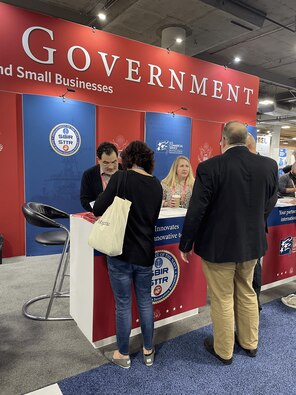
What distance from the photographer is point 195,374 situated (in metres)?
1.97

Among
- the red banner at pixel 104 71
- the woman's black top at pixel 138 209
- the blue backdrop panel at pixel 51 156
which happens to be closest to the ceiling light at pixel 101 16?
the red banner at pixel 104 71

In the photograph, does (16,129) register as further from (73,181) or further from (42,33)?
(42,33)

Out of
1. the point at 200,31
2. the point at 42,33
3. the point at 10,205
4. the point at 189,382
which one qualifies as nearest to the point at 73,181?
the point at 10,205

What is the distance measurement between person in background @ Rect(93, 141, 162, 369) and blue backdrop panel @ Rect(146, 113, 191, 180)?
3.26m

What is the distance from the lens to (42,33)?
13.0ft

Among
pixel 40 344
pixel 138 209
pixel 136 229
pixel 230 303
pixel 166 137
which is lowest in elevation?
pixel 40 344

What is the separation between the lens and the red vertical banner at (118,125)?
4.62 meters

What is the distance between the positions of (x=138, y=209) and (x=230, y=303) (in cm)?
92

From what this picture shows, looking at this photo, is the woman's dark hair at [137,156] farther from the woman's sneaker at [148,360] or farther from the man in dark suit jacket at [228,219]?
the woman's sneaker at [148,360]

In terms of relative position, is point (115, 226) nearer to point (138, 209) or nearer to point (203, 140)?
point (138, 209)

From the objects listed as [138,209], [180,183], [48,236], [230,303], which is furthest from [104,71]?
[230,303]

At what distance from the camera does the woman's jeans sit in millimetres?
1855

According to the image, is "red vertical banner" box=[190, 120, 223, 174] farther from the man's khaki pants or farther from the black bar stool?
the man's khaki pants

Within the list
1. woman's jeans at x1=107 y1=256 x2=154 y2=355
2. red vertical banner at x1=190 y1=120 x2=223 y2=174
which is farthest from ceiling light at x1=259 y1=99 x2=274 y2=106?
woman's jeans at x1=107 y1=256 x2=154 y2=355
